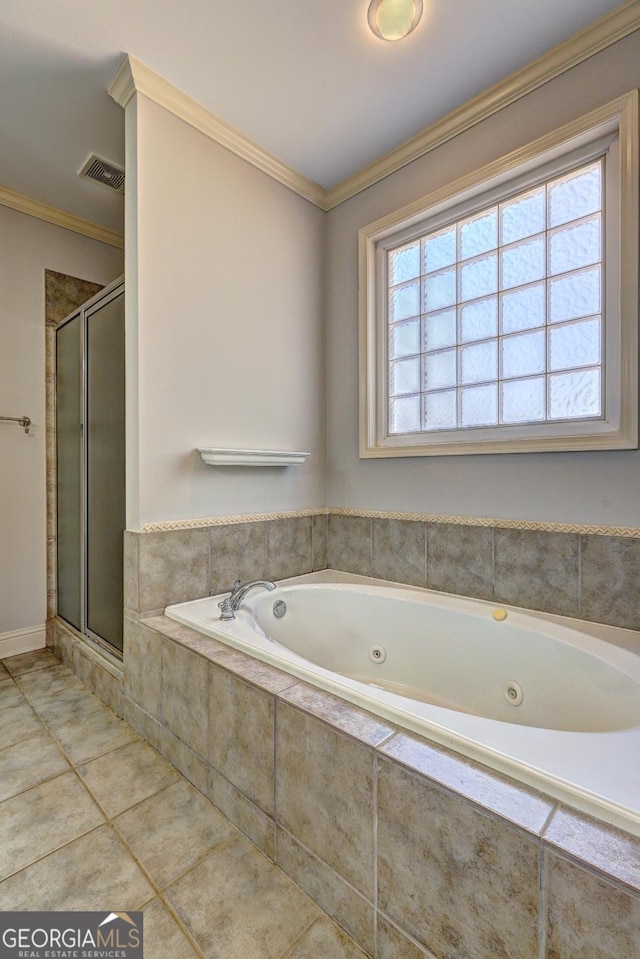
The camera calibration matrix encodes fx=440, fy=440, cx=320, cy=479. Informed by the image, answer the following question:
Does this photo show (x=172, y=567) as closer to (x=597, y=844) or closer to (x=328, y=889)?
(x=328, y=889)

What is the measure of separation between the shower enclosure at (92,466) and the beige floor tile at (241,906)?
1.07m

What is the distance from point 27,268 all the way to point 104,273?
1.47 ft

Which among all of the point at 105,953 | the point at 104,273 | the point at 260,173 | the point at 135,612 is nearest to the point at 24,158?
the point at 104,273

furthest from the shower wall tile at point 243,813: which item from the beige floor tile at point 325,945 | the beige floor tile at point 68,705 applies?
the beige floor tile at point 68,705

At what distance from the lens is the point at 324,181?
237 cm

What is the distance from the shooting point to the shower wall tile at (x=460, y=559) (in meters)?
1.84

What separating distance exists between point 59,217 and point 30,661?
255 centimetres

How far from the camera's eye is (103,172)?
2275 millimetres

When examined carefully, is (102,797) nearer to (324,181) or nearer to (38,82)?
(38,82)

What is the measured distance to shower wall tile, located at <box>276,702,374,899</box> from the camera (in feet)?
3.03

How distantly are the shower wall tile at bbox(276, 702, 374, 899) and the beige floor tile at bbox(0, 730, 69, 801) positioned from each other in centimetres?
90

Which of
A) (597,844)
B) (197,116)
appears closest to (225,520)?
(597,844)

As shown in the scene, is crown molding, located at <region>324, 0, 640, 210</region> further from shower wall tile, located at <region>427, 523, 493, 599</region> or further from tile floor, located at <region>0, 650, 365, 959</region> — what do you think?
tile floor, located at <region>0, 650, 365, 959</region>

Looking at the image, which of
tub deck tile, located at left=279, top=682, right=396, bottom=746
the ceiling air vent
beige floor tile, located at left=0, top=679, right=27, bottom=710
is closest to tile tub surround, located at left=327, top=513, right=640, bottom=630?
tub deck tile, located at left=279, top=682, right=396, bottom=746
